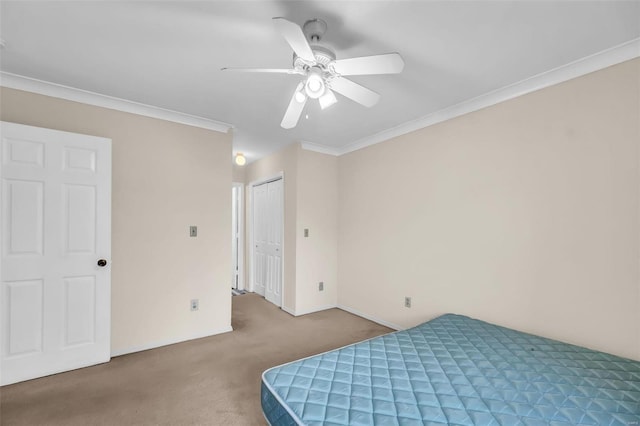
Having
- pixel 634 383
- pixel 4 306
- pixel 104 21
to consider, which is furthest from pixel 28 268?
pixel 634 383

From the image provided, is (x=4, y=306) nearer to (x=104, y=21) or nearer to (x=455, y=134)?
(x=104, y=21)

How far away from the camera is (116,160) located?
2672 millimetres

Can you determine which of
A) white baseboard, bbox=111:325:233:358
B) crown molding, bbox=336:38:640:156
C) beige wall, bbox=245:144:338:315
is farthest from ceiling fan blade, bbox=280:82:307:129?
white baseboard, bbox=111:325:233:358

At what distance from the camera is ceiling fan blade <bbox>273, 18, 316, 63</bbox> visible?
1.21 m

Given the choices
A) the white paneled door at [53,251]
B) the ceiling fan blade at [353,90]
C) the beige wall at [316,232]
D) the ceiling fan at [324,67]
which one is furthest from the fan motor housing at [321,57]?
the beige wall at [316,232]

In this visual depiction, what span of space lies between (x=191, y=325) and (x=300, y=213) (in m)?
1.86

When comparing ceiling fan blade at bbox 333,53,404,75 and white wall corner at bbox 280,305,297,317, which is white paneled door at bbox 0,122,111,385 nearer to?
white wall corner at bbox 280,305,297,317

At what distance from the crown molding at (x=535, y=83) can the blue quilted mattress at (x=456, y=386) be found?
1945 mm

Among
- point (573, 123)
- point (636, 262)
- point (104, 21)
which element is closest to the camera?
point (104, 21)

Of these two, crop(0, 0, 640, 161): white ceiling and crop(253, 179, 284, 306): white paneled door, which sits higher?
crop(0, 0, 640, 161): white ceiling

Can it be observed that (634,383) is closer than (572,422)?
No

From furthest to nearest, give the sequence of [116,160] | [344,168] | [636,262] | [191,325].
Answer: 1. [344,168]
2. [191,325]
3. [116,160]
4. [636,262]

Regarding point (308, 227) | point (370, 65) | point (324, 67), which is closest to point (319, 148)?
point (308, 227)

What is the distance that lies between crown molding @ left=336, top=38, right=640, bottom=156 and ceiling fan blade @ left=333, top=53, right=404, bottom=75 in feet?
4.83
